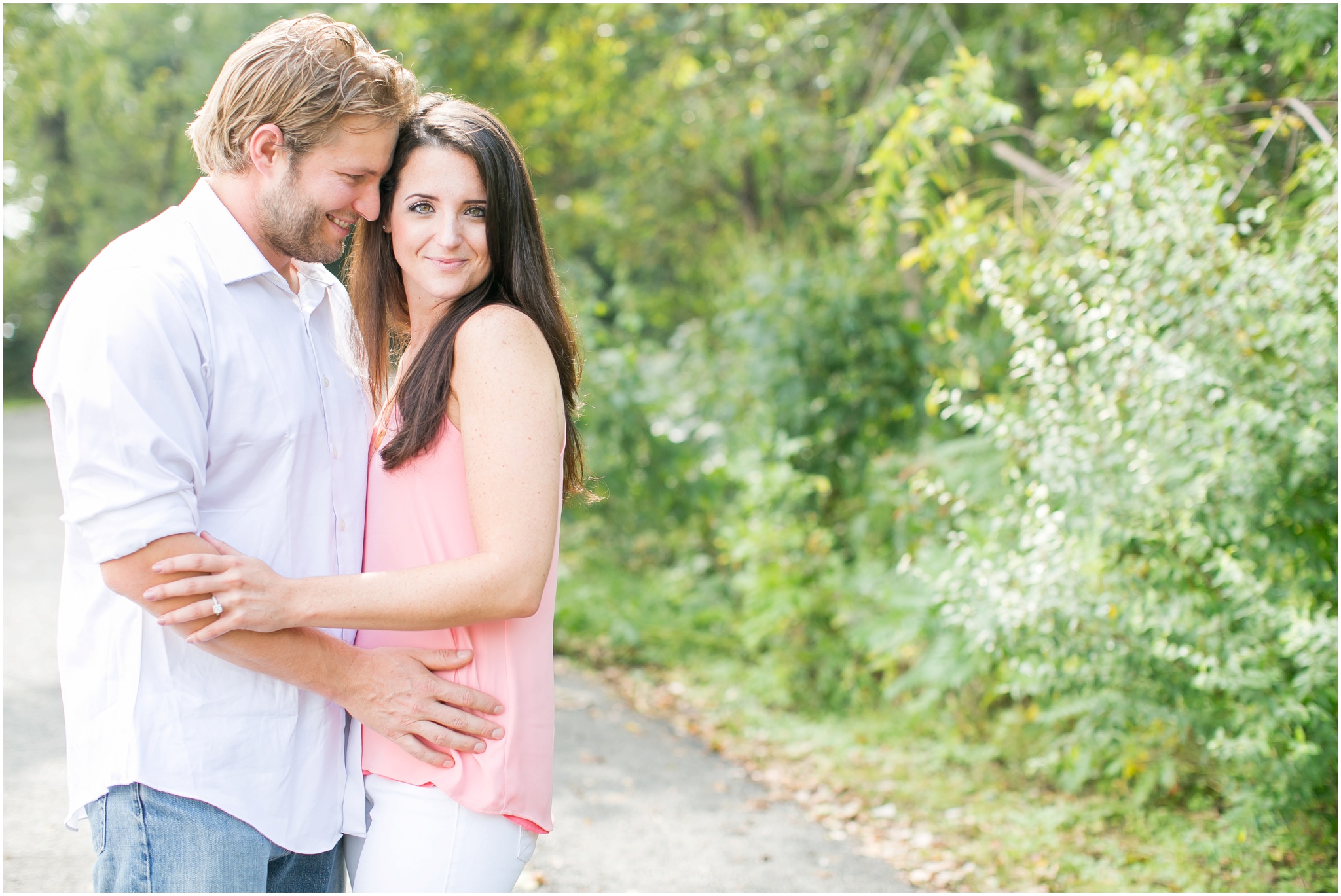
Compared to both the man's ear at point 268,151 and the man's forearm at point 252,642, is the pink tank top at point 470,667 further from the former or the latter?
the man's ear at point 268,151

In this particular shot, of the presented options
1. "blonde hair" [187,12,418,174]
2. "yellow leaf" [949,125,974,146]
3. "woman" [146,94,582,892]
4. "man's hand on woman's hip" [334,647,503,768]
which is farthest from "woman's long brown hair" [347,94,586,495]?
"yellow leaf" [949,125,974,146]

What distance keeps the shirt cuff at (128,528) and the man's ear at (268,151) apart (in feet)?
2.21

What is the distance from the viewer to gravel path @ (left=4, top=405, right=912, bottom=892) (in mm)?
3672

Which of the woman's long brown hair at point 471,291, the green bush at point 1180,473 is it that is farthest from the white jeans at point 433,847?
the green bush at point 1180,473

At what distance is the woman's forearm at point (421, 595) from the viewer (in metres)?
1.60

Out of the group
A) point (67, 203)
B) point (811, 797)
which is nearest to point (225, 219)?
point (811, 797)

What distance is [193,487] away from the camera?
5.11 feet

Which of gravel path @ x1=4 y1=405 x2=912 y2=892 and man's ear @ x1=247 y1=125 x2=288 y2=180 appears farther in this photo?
gravel path @ x1=4 y1=405 x2=912 y2=892

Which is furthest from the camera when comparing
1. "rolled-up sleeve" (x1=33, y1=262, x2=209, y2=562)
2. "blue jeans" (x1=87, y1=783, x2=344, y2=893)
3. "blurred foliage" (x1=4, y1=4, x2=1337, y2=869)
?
"blurred foliage" (x1=4, y1=4, x2=1337, y2=869)

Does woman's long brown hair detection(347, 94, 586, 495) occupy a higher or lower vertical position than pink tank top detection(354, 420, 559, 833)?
higher

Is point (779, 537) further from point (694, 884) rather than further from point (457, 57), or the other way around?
point (457, 57)

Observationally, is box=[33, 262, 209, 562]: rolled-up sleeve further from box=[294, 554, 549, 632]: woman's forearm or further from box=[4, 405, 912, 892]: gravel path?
box=[4, 405, 912, 892]: gravel path

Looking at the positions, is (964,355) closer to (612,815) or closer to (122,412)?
(612,815)

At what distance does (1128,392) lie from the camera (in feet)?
11.6
